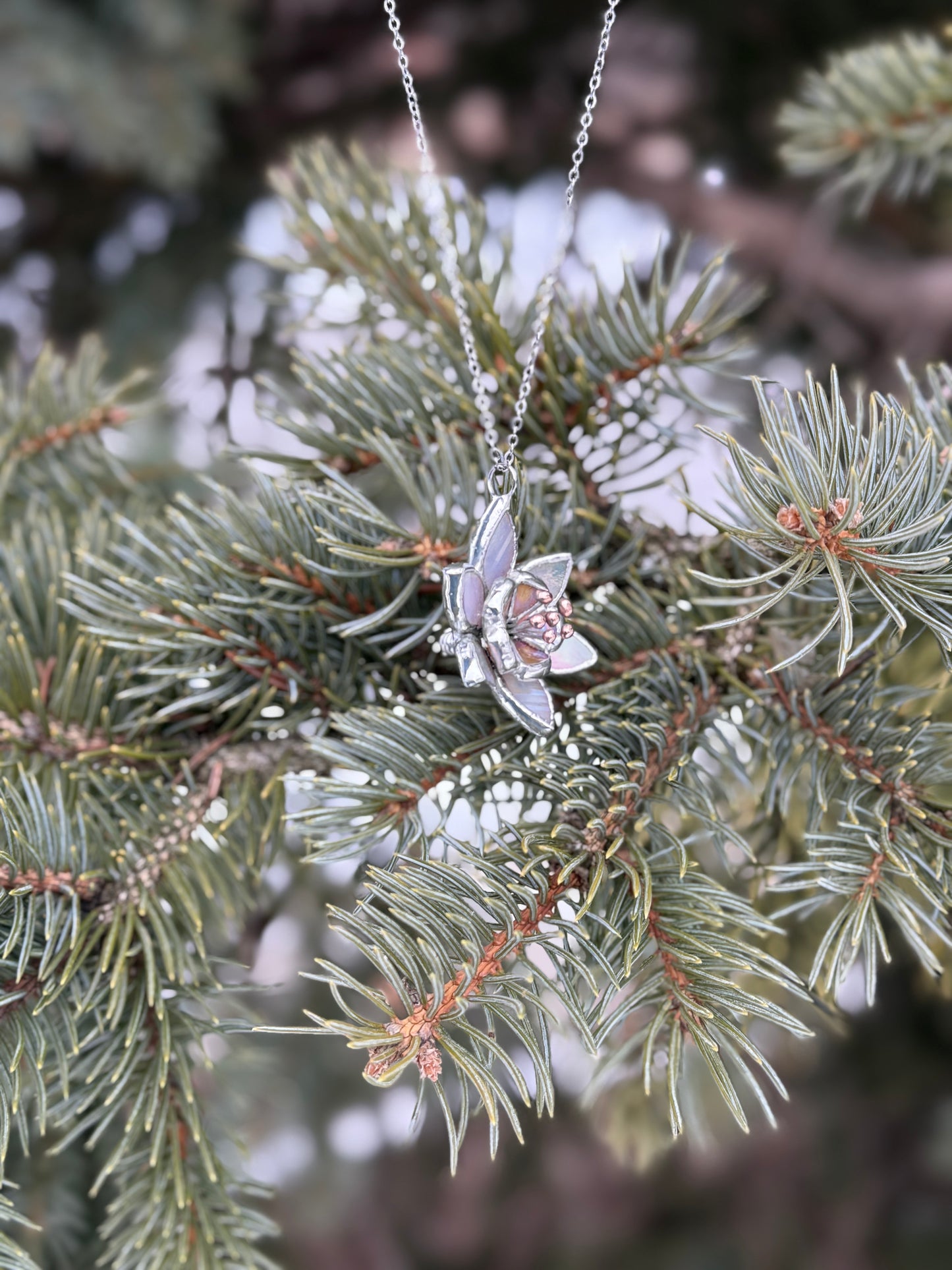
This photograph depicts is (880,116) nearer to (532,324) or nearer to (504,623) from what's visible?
(532,324)

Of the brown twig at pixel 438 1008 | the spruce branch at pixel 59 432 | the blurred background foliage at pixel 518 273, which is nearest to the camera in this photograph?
the brown twig at pixel 438 1008

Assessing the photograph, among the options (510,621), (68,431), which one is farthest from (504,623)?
(68,431)

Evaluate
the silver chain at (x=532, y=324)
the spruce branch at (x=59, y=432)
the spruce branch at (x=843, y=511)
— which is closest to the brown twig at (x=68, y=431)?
the spruce branch at (x=59, y=432)

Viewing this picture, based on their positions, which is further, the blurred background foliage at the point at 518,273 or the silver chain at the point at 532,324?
the blurred background foliage at the point at 518,273

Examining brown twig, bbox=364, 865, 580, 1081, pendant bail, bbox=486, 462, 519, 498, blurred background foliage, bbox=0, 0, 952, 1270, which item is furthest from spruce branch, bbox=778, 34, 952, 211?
brown twig, bbox=364, 865, 580, 1081

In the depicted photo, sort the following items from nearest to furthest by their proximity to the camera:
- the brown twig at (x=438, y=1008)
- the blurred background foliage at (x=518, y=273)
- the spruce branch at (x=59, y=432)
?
the brown twig at (x=438, y=1008)
the spruce branch at (x=59, y=432)
the blurred background foliage at (x=518, y=273)

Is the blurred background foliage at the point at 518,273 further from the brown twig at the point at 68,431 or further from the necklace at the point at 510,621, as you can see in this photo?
the necklace at the point at 510,621

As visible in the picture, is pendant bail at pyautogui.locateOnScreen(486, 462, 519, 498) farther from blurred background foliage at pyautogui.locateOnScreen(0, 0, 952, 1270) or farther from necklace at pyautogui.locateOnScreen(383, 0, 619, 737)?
blurred background foliage at pyautogui.locateOnScreen(0, 0, 952, 1270)
